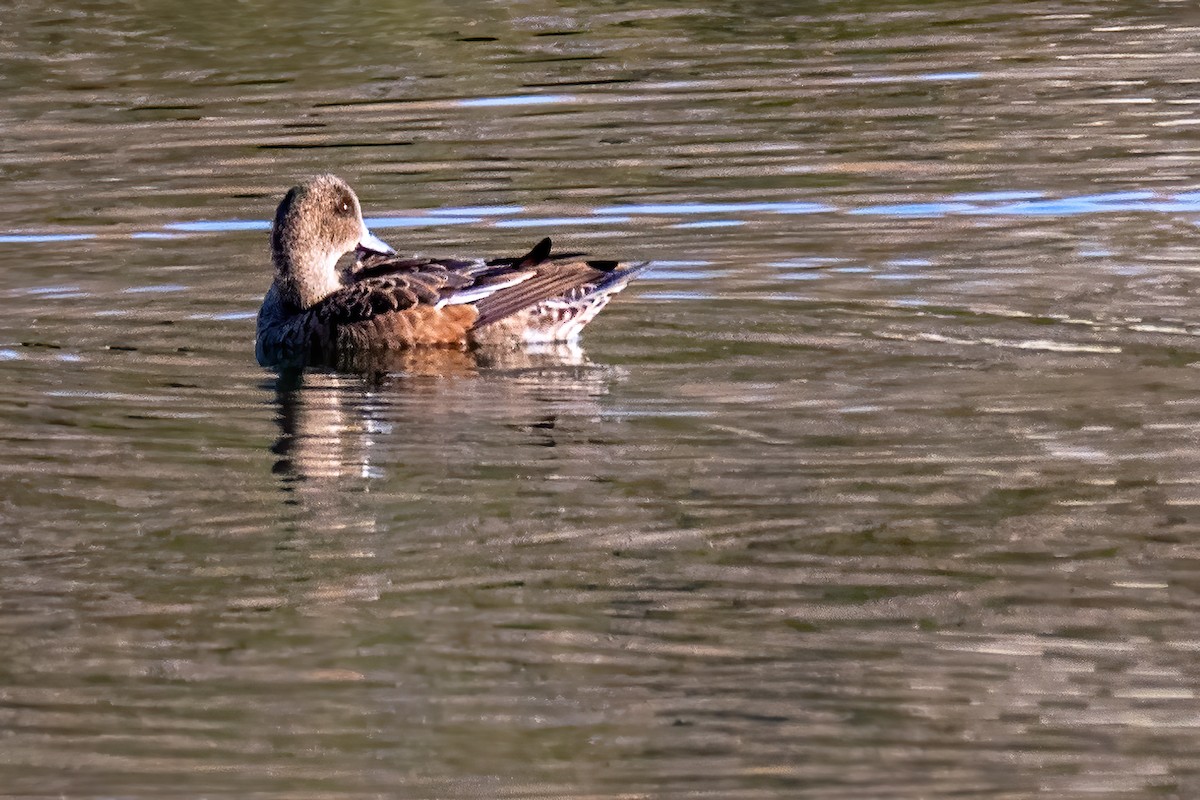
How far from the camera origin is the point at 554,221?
12.1 metres

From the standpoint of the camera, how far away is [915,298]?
9805mm

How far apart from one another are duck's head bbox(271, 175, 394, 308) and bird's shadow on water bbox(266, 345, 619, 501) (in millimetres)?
666

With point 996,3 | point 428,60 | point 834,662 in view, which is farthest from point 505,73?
point 834,662

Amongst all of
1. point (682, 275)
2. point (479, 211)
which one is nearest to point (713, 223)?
point (682, 275)

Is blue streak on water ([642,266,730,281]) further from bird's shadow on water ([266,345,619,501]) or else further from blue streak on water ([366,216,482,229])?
blue streak on water ([366,216,482,229])

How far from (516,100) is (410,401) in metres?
6.78

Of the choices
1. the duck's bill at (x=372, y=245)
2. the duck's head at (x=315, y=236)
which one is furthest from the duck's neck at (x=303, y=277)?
the duck's bill at (x=372, y=245)

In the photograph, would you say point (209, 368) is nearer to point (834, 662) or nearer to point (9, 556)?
point (9, 556)

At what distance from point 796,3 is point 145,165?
595 centimetres

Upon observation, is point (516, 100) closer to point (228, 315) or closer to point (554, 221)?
point (554, 221)

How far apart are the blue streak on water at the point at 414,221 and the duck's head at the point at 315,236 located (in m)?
1.80

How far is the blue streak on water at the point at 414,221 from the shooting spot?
12.3m

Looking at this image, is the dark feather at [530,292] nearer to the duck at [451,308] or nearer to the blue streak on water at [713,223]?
the duck at [451,308]

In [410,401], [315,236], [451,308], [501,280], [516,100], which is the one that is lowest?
[410,401]
